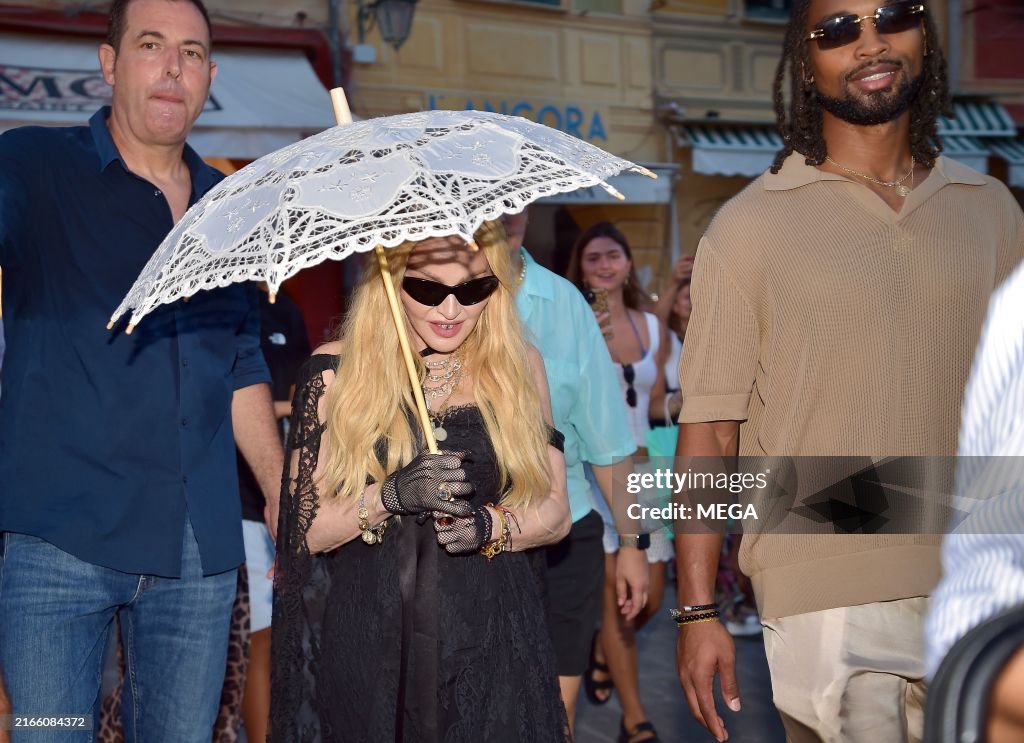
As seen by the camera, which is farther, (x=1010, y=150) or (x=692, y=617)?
(x=1010, y=150)

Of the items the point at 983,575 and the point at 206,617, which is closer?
the point at 983,575

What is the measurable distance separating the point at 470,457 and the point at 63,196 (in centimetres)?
134

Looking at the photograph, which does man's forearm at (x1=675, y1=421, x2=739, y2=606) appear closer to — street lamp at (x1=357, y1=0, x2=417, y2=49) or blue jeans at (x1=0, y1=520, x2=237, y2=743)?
blue jeans at (x1=0, y1=520, x2=237, y2=743)

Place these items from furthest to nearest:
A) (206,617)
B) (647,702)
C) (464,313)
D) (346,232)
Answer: (647,702)
(206,617)
(464,313)
(346,232)

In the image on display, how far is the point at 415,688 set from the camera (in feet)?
10.8

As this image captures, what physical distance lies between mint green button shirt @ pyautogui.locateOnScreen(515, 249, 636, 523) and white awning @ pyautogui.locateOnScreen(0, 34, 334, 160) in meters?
6.42

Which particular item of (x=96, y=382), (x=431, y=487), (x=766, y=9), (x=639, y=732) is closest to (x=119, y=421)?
(x=96, y=382)

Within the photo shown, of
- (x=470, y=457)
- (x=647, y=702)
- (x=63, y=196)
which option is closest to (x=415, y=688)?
(x=470, y=457)

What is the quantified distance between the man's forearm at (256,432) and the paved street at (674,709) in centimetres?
278

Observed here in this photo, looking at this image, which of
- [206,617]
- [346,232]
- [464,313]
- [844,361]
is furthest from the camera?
[206,617]

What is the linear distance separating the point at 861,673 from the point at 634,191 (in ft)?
39.0

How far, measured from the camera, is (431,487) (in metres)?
3.09

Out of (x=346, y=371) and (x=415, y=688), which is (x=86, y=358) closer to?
(x=346, y=371)

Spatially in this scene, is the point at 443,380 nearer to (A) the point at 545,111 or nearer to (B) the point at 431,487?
(B) the point at 431,487
